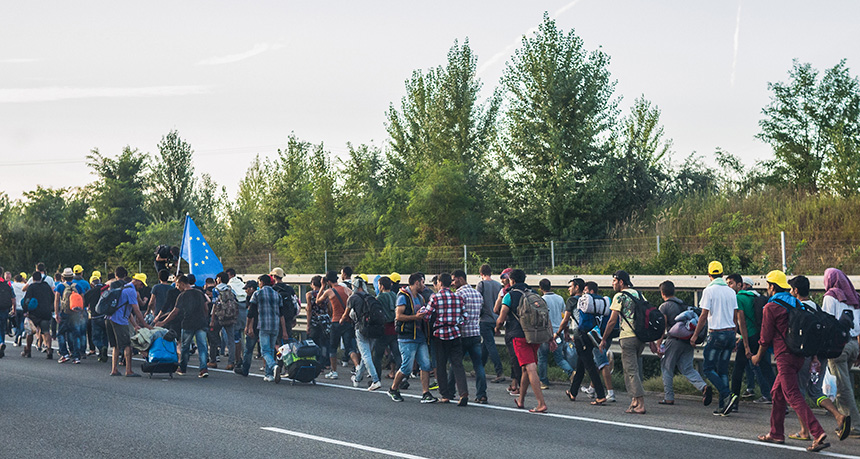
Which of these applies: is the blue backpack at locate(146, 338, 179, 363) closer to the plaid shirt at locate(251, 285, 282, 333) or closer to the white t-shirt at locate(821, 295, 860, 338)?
the plaid shirt at locate(251, 285, 282, 333)

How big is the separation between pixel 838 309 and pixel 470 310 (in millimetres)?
4849

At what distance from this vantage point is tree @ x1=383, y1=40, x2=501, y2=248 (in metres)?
37.9

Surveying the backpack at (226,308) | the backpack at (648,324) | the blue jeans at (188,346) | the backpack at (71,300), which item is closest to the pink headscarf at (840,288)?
the backpack at (648,324)

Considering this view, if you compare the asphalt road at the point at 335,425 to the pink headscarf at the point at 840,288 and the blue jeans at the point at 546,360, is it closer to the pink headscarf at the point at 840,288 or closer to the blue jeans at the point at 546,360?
the blue jeans at the point at 546,360

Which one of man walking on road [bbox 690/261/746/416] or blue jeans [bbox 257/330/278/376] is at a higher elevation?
man walking on road [bbox 690/261/746/416]

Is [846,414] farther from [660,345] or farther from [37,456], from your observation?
[37,456]

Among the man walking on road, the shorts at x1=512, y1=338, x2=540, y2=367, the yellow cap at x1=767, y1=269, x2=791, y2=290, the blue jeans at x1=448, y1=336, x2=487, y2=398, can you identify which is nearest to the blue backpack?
the blue jeans at x1=448, y1=336, x2=487, y2=398

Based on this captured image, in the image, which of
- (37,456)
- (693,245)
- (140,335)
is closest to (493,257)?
(693,245)

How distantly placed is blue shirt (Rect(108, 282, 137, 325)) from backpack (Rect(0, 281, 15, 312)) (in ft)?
15.7

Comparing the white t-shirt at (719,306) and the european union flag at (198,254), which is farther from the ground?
the european union flag at (198,254)

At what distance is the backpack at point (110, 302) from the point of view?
50.3ft

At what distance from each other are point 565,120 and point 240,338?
19384mm

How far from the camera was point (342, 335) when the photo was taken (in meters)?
15.1

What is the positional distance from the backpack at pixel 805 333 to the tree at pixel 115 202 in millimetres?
55550
